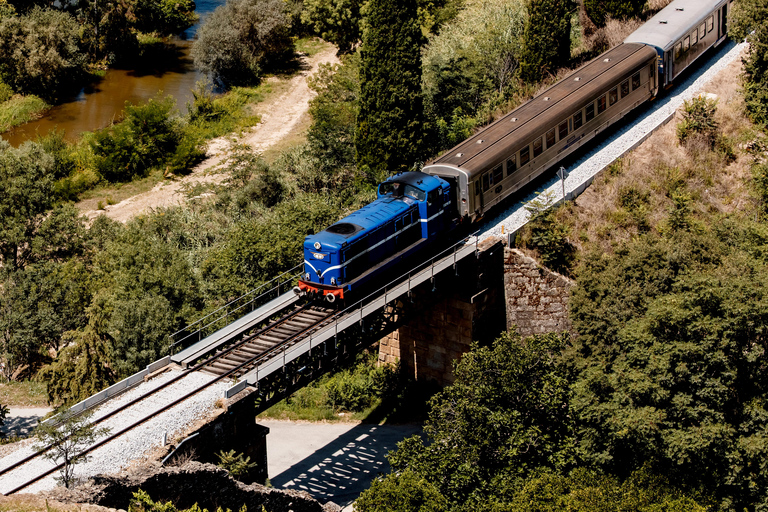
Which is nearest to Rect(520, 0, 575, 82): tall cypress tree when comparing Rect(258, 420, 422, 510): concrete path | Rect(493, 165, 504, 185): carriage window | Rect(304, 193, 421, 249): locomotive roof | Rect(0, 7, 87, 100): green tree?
Rect(493, 165, 504, 185): carriage window

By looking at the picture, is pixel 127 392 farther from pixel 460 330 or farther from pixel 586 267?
pixel 586 267

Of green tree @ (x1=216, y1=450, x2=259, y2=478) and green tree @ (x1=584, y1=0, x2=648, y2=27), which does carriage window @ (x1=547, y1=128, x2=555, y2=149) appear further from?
green tree @ (x1=216, y1=450, x2=259, y2=478)

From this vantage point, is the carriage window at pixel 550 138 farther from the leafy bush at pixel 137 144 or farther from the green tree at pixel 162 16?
the green tree at pixel 162 16

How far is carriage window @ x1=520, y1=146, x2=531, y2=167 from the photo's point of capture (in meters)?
37.8

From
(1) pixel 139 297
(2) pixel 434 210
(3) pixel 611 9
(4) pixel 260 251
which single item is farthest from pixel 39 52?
(2) pixel 434 210

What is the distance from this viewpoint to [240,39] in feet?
232

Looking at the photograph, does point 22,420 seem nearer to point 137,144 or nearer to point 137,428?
point 137,428

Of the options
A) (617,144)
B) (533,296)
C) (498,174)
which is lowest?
(533,296)

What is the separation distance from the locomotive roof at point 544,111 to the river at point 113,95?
3649 cm

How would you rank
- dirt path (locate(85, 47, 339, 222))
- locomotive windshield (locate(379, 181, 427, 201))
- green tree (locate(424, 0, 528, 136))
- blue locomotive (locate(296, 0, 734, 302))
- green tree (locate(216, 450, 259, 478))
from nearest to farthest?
1. green tree (locate(216, 450, 259, 478))
2. blue locomotive (locate(296, 0, 734, 302))
3. locomotive windshield (locate(379, 181, 427, 201))
4. green tree (locate(424, 0, 528, 136))
5. dirt path (locate(85, 47, 339, 222))

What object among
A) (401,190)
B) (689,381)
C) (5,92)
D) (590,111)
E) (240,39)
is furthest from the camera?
(5,92)

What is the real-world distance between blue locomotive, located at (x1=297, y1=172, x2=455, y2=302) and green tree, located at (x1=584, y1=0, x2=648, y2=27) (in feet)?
68.5

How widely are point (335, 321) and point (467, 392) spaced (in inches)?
204

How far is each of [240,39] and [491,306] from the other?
41.6m
